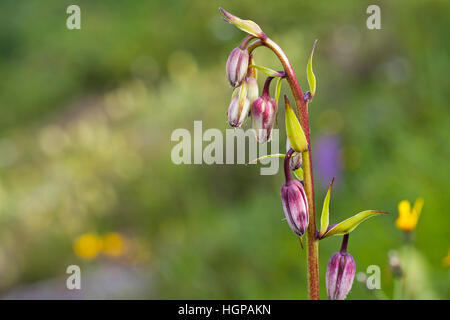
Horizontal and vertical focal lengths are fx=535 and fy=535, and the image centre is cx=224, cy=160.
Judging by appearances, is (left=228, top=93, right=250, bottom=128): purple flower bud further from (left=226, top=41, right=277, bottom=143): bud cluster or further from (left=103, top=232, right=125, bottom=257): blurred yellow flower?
(left=103, top=232, right=125, bottom=257): blurred yellow flower

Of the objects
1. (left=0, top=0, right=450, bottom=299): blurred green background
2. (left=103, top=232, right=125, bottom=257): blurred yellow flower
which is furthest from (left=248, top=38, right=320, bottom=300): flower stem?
(left=103, top=232, right=125, bottom=257): blurred yellow flower

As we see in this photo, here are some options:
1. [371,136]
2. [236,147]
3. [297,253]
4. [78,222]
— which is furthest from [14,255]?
[371,136]

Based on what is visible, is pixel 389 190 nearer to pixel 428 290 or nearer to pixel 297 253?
pixel 297 253

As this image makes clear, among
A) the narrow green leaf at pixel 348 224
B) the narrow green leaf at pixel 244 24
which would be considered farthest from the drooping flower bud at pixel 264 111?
the narrow green leaf at pixel 348 224

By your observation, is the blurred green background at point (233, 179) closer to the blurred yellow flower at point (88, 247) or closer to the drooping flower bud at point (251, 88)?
the blurred yellow flower at point (88, 247)

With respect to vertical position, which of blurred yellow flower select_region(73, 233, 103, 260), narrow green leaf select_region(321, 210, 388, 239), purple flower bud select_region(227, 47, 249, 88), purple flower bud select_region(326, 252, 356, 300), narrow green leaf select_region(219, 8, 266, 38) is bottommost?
blurred yellow flower select_region(73, 233, 103, 260)

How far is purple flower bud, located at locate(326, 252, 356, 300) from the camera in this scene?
1.12 meters

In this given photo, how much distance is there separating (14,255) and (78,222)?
0.67 meters

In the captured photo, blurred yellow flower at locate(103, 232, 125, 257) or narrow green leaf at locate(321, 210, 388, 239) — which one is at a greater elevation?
narrow green leaf at locate(321, 210, 388, 239)

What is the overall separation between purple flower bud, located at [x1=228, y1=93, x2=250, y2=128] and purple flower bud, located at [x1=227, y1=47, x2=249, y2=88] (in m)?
0.04

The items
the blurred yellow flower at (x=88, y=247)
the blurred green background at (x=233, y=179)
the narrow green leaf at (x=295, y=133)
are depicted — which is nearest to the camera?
the narrow green leaf at (x=295, y=133)

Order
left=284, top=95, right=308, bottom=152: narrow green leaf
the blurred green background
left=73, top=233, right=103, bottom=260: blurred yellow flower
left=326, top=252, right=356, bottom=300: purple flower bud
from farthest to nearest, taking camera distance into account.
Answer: left=73, top=233, right=103, bottom=260: blurred yellow flower, the blurred green background, left=326, top=252, right=356, bottom=300: purple flower bud, left=284, top=95, right=308, bottom=152: narrow green leaf

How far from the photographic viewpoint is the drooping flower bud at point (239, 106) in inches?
43.4

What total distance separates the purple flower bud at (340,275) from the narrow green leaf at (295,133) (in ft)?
0.86
